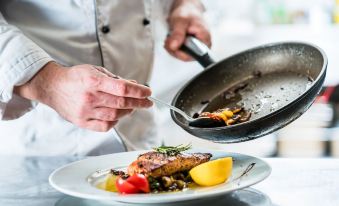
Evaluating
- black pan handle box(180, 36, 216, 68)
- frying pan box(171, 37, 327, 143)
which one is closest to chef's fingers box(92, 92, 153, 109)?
frying pan box(171, 37, 327, 143)

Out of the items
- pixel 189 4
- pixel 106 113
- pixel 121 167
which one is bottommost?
pixel 121 167

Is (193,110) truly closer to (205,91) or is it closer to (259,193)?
(205,91)

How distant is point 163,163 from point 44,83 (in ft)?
0.89

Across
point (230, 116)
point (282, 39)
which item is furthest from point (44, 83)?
point (282, 39)

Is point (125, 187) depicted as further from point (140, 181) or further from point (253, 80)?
point (253, 80)

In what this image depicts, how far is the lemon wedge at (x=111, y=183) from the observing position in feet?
3.05

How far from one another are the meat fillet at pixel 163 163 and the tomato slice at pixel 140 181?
4 centimetres

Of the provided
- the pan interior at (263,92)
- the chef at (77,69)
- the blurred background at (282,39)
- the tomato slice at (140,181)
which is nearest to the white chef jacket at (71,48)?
the chef at (77,69)

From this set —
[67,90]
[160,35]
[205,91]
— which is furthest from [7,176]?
[160,35]

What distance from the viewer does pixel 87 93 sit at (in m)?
0.97

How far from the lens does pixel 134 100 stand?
0.95 meters

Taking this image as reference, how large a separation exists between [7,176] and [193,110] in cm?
39

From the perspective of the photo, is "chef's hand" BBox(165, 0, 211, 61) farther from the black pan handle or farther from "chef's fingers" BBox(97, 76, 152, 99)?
"chef's fingers" BBox(97, 76, 152, 99)

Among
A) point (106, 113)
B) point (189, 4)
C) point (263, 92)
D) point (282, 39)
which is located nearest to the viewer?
point (106, 113)
